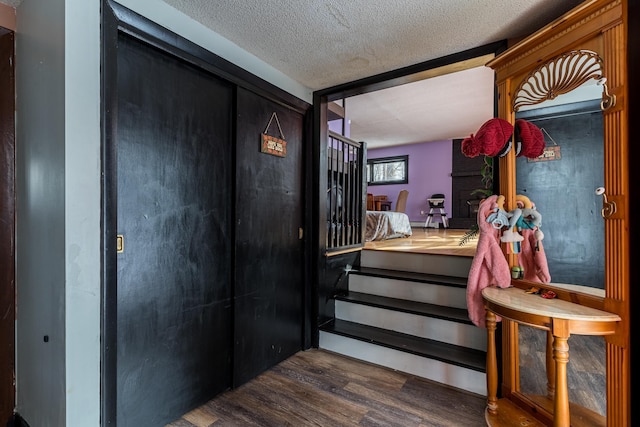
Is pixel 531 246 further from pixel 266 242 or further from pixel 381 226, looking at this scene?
pixel 381 226

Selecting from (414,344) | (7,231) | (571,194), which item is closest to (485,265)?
(571,194)

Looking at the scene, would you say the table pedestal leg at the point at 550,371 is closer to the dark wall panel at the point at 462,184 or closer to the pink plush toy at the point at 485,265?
the pink plush toy at the point at 485,265

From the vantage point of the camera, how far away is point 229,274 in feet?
6.54

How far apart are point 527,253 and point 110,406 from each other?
231 centimetres

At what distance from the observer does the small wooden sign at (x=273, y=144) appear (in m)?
2.20

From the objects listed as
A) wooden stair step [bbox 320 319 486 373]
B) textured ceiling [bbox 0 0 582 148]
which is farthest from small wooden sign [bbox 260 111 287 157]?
wooden stair step [bbox 320 319 486 373]

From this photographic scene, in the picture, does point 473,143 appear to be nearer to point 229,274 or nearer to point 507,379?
point 507,379

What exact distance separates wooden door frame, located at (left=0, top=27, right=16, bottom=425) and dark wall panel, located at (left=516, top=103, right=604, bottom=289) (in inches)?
114

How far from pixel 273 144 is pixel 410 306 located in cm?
177

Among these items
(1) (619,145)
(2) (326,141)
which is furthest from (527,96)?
(2) (326,141)

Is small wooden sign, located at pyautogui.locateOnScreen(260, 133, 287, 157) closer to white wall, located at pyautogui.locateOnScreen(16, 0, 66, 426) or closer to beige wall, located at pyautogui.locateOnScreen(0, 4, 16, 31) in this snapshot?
white wall, located at pyautogui.locateOnScreen(16, 0, 66, 426)

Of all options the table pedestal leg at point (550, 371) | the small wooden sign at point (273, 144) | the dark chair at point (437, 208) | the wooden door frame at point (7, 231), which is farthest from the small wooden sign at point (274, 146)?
the dark chair at point (437, 208)

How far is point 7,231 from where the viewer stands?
160 centimetres

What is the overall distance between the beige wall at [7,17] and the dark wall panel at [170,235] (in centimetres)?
78
